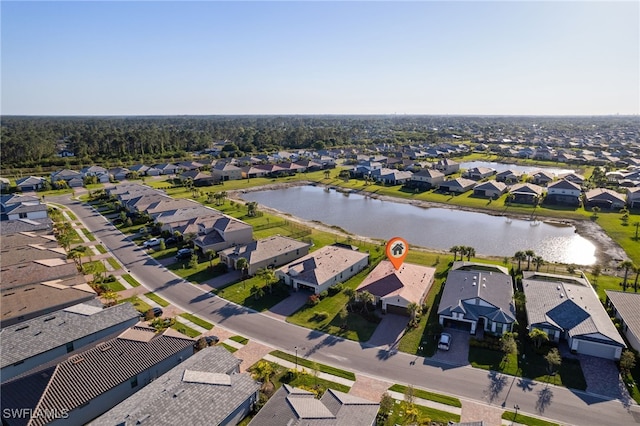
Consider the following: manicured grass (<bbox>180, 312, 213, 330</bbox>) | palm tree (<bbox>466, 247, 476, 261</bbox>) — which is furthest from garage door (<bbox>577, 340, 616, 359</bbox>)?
manicured grass (<bbox>180, 312, 213, 330</bbox>)

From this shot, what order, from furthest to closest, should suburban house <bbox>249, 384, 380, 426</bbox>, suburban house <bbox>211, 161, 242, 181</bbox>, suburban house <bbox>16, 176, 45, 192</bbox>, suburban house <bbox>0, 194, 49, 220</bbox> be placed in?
suburban house <bbox>211, 161, 242, 181</bbox> → suburban house <bbox>16, 176, 45, 192</bbox> → suburban house <bbox>0, 194, 49, 220</bbox> → suburban house <bbox>249, 384, 380, 426</bbox>

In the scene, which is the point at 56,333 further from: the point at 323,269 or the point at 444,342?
the point at 444,342

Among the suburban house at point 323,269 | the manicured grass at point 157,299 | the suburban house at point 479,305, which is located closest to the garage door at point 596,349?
the suburban house at point 479,305

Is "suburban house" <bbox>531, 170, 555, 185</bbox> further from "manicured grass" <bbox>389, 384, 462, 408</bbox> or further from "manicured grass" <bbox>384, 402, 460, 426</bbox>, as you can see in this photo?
"manicured grass" <bbox>384, 402, 460, 426</bbox>

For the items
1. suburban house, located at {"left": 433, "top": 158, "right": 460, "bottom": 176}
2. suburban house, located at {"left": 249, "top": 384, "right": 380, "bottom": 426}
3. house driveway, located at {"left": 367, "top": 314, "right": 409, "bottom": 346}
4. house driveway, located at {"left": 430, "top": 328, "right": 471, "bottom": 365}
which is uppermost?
suburban house, located at {"left": 433, "top": 158, "right": 460, "bottom": 176}

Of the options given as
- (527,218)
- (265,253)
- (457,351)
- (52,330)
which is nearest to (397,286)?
(457,351)

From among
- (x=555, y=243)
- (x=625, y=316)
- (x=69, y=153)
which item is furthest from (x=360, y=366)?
(x=69, y=153)

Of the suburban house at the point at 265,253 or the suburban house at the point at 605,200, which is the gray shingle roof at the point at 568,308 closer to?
the suburban house at the point at 265,253
